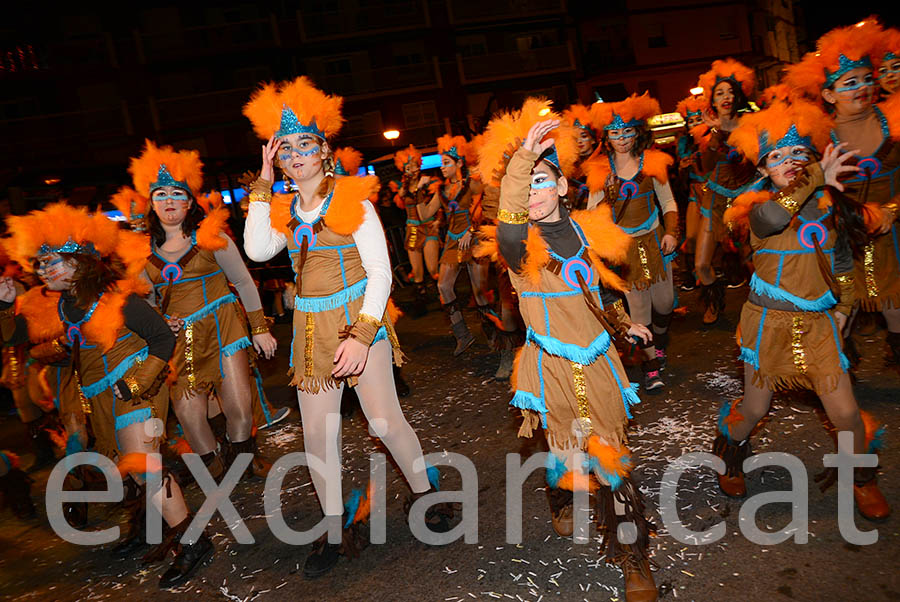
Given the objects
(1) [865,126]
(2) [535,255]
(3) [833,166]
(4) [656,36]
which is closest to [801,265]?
(3) [833,166]

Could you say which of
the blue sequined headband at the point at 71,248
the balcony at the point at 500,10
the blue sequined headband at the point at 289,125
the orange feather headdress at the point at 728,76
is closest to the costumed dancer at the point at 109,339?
the blue sequined headband at the point at 71,248

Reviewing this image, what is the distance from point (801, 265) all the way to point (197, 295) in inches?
153

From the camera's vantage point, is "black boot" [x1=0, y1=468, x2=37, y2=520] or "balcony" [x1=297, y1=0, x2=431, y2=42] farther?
"balcony" [x1=297, y1=0, x2=431, y2=42]

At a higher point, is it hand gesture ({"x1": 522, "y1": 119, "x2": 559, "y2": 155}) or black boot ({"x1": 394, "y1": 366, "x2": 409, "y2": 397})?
hand gesture ({"x1": 522, "y1": 119, "x2": 559, "y2": 155})

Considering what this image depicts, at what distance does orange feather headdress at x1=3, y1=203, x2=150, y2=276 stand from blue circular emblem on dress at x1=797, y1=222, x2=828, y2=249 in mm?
4003

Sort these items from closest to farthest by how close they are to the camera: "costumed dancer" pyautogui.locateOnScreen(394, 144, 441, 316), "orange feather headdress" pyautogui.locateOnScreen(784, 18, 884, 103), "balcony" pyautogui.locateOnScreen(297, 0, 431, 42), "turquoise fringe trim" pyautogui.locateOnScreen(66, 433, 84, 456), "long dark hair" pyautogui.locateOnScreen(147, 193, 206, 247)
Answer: "orange feather headdress" pyautogui.locateOnScreen(784, 18, 884, 103) < "long dark hair" pyautogui.locateOnScreen(147, 193, 206, 247) < "turquoise fringe trim" pyautogui.locateOnScreen(66, 433, 84, 456) < "costumed dancer" pyautogui.locateOnScreen(394, 144, 441, 316) < "balcony" pyautogui.locateOnScreen(297, 0, 431, 42)

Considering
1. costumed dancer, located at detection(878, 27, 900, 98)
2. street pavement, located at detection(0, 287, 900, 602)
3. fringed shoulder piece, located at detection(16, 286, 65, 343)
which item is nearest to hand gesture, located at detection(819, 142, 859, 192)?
street pavement, located at detection(0, 287, 900, 602)

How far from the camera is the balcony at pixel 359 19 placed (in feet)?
97.1

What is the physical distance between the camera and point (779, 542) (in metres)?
3.07

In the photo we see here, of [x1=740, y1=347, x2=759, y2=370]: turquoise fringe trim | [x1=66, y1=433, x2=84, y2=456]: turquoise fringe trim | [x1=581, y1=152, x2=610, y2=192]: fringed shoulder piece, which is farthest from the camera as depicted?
[x1=581, y1=152, x2=610, y2=192]: fringed shoulder piece

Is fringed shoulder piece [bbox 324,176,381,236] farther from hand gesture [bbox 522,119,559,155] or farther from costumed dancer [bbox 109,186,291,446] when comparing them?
costumed dancer [bbox 109,186,291,446]

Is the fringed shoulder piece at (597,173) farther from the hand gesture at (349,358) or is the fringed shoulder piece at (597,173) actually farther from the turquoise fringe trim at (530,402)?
the hand gesture at (349,358)

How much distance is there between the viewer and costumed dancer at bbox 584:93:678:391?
534cm

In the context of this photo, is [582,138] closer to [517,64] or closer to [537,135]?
[537,135]
